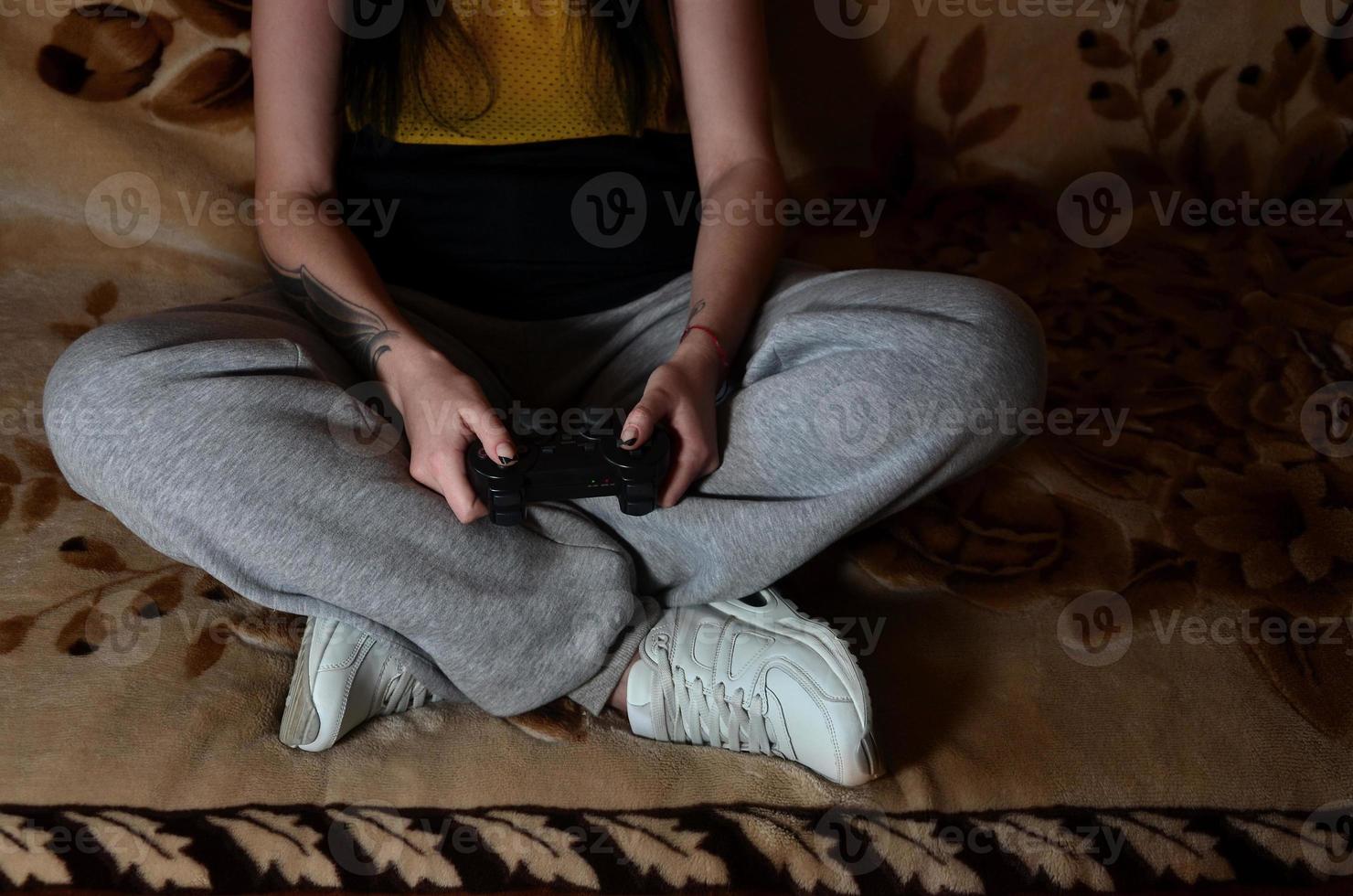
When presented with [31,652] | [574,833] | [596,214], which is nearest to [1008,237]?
[596,214]

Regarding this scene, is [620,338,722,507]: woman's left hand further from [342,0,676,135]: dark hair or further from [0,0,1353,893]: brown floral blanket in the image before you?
[342,0,676,135]: dark hair

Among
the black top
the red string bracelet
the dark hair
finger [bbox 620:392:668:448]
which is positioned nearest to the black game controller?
finger [bbox 620:392:668:448]

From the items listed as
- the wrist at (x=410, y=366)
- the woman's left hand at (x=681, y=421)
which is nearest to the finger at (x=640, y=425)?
the woman's left hand at (x=681, y=421)

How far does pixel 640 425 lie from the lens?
2.08 feet

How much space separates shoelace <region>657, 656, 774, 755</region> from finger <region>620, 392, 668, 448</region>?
15cm

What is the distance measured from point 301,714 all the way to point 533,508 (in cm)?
18

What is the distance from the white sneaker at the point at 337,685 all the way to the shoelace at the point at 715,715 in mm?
165

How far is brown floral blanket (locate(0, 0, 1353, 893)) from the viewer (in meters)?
0.59

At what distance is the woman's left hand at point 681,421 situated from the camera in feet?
2.16

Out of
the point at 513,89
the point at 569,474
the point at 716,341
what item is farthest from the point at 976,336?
the point at 513,89

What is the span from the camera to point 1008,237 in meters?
1.14

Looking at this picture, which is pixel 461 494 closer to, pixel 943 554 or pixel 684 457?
pixel 684 457

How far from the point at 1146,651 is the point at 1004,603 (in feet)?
0.32

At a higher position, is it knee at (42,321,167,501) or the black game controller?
knee at (42,321,167,501)
